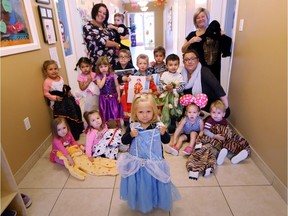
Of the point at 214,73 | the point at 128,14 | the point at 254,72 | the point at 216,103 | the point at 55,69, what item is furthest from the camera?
the point at 128,14

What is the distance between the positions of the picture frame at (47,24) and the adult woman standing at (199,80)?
1493mm

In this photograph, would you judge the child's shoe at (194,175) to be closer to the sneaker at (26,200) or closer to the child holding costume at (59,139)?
the child holding costume at (59,139)

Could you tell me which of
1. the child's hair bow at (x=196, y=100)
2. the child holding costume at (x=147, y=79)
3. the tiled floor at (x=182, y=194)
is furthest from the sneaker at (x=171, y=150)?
the child holding costume at (x=147, y=79)

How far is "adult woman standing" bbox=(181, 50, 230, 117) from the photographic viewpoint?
215 cm

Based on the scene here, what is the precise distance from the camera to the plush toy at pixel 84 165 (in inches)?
69.2

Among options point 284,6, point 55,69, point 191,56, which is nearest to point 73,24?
point 55,69

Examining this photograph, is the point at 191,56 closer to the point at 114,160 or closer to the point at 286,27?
the point at 286,27

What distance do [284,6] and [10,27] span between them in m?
2.09

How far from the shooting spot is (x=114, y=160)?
192 centimetres

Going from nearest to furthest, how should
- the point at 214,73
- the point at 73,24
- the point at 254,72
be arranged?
the point at 254,72, the point at 214,73, the point at 73,24

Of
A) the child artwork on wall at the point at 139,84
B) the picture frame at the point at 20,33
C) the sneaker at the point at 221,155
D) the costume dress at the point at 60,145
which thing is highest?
the picture frame at the point at 20,33

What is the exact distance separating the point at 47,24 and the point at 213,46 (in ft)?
6.04

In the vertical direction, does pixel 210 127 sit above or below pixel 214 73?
below

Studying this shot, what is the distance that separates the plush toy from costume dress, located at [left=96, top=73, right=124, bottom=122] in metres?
0.57
